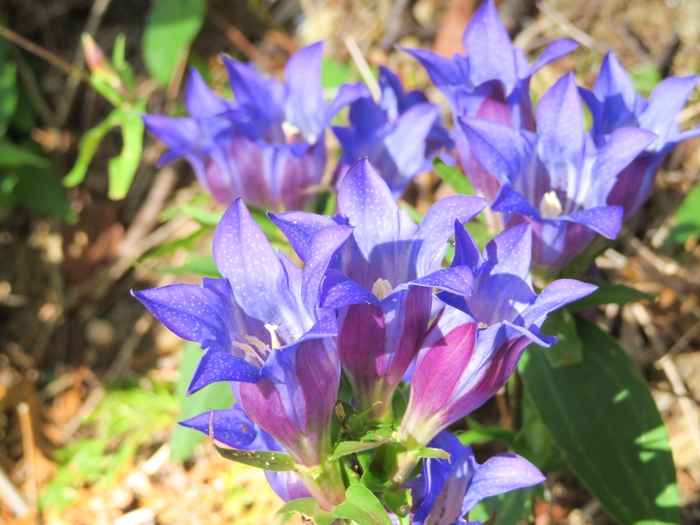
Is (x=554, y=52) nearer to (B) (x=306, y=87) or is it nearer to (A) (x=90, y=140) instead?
(B) (x=306, y=87)

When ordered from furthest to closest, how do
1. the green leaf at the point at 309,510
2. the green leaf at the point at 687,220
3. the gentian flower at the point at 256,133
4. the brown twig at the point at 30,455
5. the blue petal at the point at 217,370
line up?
the brown twig at the point at 30,455 < the green leaf at the point at 687,220 < the gentian flower at the point at 256,133 < the green leaf at the point at 309,510 < the blue petal at the point at 217,370

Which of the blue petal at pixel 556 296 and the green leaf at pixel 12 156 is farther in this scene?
the green leaf at pixel 12 156

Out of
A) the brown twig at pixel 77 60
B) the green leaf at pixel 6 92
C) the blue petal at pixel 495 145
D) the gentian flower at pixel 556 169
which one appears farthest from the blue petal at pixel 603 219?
the brown twig at pixel 77 60

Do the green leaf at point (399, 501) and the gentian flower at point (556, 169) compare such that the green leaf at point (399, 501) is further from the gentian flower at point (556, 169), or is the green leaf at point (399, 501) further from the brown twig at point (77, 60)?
the brown twig at point (77, 60)

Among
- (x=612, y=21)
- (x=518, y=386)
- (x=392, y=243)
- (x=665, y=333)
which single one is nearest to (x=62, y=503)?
(x=518, y=386)

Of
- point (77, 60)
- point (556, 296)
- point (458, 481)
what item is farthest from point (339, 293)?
point (77, 60)

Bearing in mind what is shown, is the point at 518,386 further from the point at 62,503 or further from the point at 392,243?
the point at 62,503
